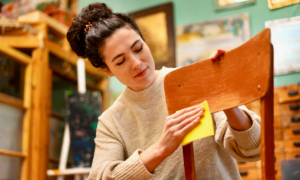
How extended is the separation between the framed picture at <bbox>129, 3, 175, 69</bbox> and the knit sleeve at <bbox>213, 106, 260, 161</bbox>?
6.11 feet

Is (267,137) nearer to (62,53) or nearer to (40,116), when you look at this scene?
(40,116)

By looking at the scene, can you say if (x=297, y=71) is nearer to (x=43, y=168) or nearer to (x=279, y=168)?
Result: (x=279, y=168)

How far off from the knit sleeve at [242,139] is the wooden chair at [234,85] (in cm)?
13

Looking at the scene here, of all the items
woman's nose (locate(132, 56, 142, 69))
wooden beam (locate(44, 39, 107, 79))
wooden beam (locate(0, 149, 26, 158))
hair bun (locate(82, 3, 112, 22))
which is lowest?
wooden beam (locate(0, 149, 26, 158))

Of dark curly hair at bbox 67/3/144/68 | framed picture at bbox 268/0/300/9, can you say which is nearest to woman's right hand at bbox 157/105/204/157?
dark curly hair at bbox 67/3/144/68

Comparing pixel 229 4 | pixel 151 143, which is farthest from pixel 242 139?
pixel 229 4

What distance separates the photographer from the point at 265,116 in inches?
23.3

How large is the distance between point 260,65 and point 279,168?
67.4 inches

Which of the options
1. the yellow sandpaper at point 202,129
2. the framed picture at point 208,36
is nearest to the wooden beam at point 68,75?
the framed picture at point 208,36

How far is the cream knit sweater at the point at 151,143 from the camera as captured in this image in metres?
0.80

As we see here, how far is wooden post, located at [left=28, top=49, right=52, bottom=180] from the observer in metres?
2.19

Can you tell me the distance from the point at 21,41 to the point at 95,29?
160cm

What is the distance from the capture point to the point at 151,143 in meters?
1.02

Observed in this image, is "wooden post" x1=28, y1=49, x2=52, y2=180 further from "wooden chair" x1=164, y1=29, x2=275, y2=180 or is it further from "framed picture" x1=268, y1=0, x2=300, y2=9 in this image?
"framed picture" x1=268, y1=0, x2=300, y2=9
